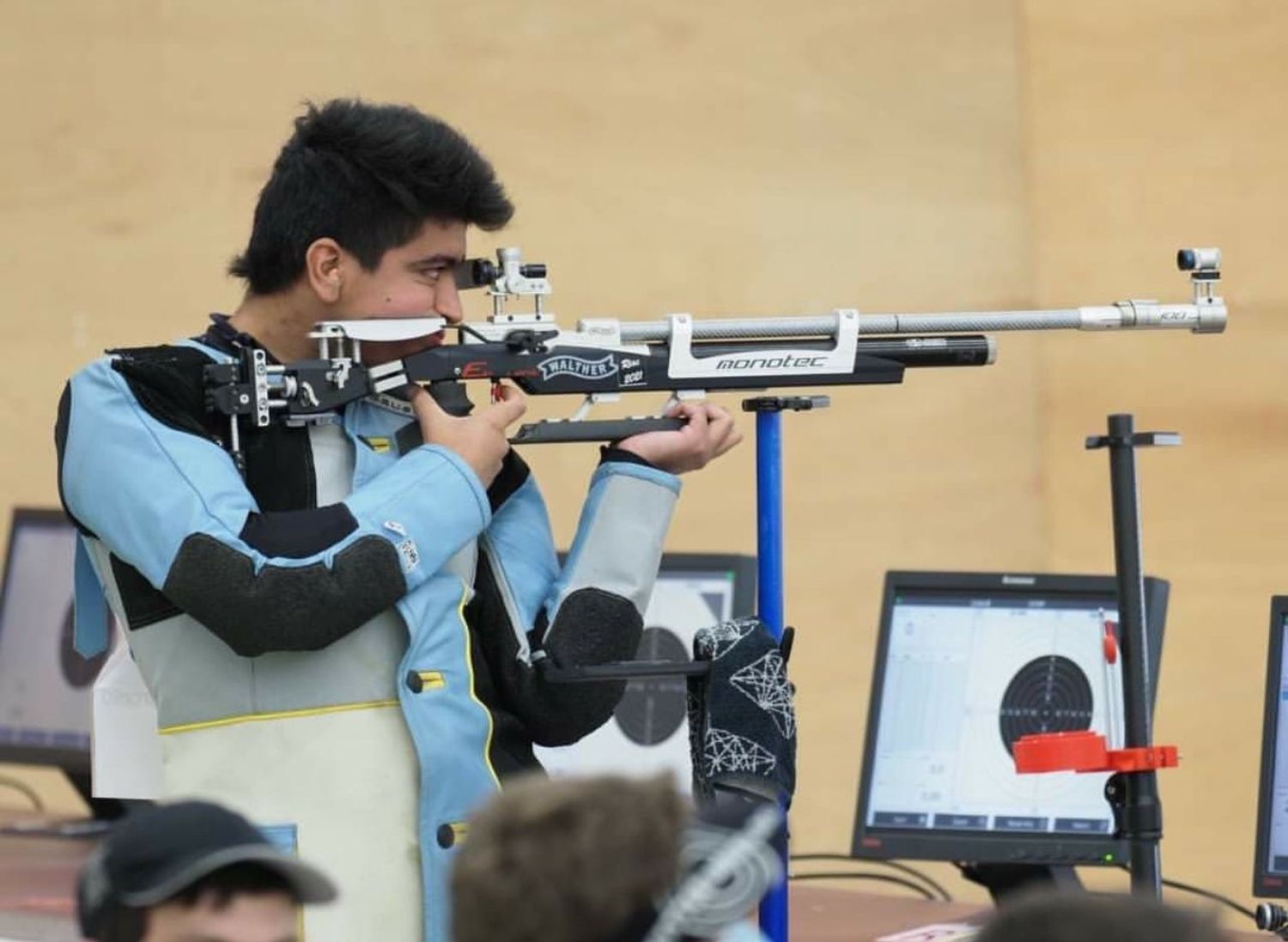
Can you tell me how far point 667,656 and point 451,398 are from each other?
37.4 inches

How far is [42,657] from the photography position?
367 cm

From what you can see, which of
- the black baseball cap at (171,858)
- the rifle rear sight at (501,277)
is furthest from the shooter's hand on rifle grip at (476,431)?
the black baseball cap at (171,858)

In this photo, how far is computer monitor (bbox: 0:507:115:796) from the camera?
3.63 m

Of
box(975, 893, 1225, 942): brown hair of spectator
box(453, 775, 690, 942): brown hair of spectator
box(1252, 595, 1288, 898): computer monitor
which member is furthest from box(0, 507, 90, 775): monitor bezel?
box(975, 893, 1225, 942): brown hair of spectator

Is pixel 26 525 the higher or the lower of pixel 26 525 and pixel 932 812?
the higher

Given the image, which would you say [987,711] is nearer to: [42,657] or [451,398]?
[451,398]

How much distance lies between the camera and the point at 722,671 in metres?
2.16

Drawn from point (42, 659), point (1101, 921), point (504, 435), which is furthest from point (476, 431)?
point (42, 659)

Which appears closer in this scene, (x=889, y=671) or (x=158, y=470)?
(x=158, y=470)

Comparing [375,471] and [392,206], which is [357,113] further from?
[375,471]

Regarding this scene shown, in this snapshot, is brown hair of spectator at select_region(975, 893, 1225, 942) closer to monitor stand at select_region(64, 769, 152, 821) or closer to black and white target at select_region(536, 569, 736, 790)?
black and white target at select_region(536, 569, 736, 790)

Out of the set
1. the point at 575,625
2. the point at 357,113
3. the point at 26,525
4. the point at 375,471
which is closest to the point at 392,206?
the point at 357,113

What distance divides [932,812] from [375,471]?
892 mm

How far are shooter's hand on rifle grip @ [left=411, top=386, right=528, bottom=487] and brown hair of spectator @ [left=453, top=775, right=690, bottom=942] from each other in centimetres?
96
